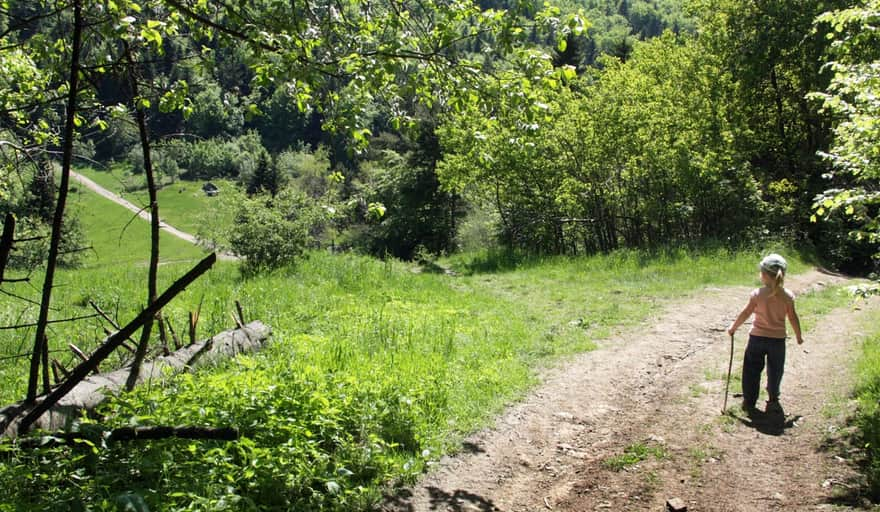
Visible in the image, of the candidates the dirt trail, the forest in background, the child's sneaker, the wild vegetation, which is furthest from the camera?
the child's sneaker

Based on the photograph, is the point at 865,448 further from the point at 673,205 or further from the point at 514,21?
the point at 673,205

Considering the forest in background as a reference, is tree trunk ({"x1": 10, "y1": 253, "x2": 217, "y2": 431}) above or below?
below

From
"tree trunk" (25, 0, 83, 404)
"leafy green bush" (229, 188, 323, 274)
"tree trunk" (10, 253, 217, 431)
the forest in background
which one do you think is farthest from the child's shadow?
"leafy green bush" (229, 188, 323, 274)

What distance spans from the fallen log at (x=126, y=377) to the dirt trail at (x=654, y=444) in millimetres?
2837

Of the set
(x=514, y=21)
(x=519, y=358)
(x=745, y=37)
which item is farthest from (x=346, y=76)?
(x=745, y=37)

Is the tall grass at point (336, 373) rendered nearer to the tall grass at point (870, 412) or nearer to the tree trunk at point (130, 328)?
the tree trunk at point (130, 328)

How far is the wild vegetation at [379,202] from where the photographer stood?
4.79m

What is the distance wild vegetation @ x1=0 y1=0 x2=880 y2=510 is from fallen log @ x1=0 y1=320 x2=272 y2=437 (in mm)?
286

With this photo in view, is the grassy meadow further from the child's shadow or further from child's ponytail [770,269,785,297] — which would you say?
child's ponytail [770,269,785,297]

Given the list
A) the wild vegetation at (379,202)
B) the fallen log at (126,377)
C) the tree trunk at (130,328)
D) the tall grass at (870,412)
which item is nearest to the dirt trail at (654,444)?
the tall grass at (870,412)

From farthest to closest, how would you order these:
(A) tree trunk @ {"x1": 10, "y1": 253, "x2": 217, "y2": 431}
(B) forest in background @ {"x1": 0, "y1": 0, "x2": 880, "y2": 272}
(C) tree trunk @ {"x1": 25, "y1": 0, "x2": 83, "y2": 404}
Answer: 1. (B) forest in background @ {"x1": 0, "y1": 0, "x2": 880, "y2": 272}
2. (C) tree trunk @ {"x1": 25, "y1": 0, "x2": 83, "y2": 404}
3. (A) tree trunk @ {"x1": 10, "y1": 253, "x2": 217, "y2": 431}

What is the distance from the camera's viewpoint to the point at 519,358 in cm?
878

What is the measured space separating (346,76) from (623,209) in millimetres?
17810

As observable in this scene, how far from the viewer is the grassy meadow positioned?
4340mm
